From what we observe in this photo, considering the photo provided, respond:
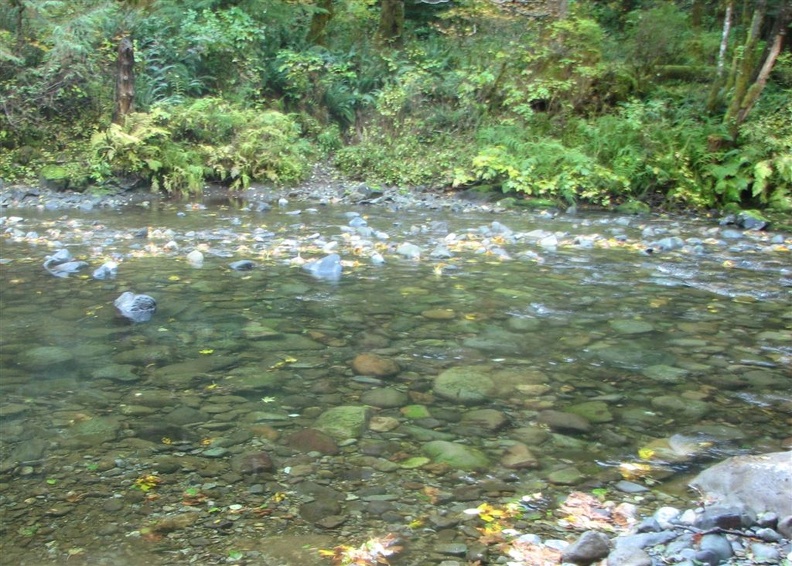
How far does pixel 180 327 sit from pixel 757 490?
3.40 m

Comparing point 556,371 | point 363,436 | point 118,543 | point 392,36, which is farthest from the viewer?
point 392,36

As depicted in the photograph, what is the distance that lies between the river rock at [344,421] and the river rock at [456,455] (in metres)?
0.34

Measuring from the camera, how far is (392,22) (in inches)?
672

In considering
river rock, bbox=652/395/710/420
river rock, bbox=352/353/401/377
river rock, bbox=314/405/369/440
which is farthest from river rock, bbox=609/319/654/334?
river rock, bbox=314/405/369/440

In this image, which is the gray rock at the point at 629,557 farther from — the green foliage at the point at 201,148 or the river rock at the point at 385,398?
the green foliage at the point at 201,148

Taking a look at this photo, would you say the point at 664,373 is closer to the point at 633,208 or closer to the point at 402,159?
the point at 633,208

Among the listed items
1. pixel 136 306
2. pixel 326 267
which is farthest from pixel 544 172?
pixel 136 306

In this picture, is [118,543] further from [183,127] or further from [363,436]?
[183,127]

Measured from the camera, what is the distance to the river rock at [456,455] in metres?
2.85

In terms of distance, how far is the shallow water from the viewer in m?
2.48

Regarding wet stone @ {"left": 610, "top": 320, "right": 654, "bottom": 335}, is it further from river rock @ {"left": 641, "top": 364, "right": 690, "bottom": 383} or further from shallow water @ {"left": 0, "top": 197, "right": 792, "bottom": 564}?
river rock @ {"left": 641, "top": 364, "right": 690, "bottom": 383}

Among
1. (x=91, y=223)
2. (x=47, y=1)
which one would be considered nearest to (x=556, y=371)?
(x=91, y=223)

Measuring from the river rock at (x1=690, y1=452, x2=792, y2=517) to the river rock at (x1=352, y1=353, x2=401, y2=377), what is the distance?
168 centimetres

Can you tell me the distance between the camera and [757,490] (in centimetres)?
248
